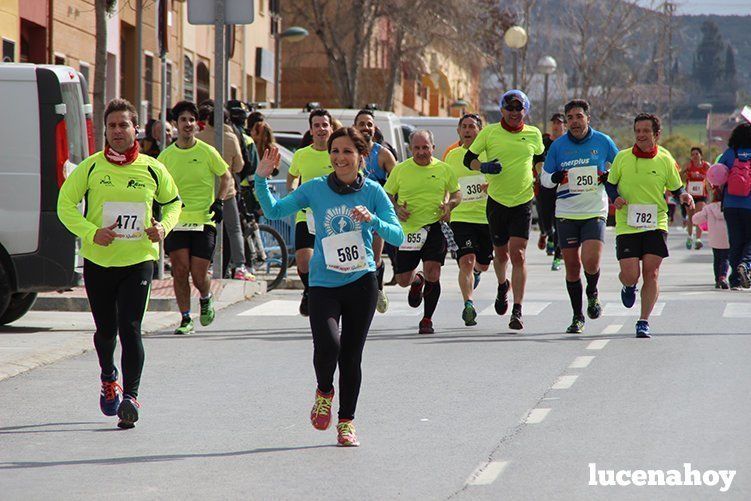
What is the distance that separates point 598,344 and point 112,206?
5.49 metres

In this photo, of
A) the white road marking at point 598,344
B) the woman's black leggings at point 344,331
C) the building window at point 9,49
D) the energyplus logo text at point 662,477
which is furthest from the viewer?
the building window at point 9,49

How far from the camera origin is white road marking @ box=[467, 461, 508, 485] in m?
7.25

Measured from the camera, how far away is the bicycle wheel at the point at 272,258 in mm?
19172

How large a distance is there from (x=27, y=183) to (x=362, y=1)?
2866 cm

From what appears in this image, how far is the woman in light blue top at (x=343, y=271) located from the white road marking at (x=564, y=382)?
254cm

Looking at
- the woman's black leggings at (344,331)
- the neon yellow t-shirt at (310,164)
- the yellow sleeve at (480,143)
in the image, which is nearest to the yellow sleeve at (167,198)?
the woman's black leggings at (344,331)

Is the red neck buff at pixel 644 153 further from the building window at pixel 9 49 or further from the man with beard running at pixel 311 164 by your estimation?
the building window at pixel 9 49

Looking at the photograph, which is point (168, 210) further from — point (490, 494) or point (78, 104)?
point (78, 104)

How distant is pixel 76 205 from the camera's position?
29.7 ft

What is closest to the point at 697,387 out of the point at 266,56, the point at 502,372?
the point at 502,372

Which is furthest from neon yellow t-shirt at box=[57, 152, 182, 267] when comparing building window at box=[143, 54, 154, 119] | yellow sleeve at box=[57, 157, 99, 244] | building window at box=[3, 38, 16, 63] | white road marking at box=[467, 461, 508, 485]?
building window at box=[143, 54, 154, 119]

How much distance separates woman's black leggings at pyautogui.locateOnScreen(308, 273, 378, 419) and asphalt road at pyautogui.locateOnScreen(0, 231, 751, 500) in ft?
1.01

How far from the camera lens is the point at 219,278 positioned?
1828 centimetres

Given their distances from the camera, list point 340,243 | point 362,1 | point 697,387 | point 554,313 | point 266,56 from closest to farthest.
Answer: point 340,243
point 697,387
point 554,313
point 362,1
point 266,56
